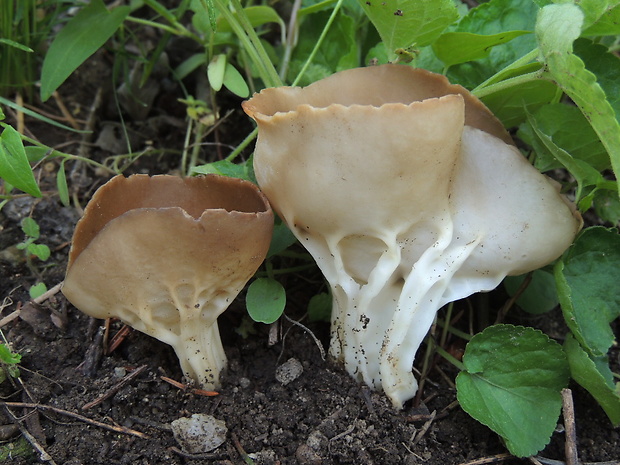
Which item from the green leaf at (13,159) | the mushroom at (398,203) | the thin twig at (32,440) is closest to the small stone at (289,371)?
the mushroom at (398,203)

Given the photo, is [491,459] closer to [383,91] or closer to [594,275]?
[594,275]

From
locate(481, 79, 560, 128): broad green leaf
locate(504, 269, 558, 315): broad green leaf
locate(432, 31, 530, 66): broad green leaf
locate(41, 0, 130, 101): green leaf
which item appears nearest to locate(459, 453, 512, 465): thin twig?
locate(504, 269, 558, 315): broad green leaf

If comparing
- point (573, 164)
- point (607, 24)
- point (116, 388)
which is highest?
point (607, 24)

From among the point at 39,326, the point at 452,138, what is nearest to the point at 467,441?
the point at 452,138

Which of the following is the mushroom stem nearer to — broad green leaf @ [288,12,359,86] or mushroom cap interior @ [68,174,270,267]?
mushroom cap interior @ [68,174,270,267]

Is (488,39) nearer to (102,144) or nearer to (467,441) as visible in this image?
(467,441)

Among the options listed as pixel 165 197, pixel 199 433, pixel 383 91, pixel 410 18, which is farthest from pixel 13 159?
pixel 410 18
